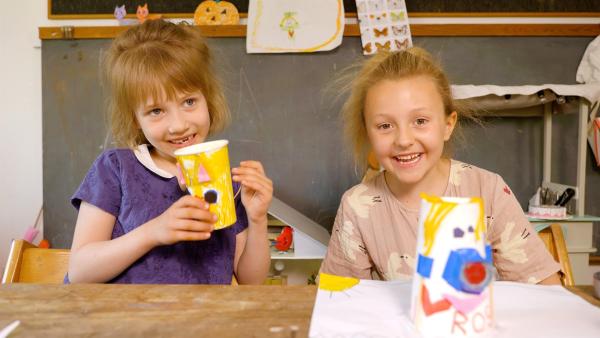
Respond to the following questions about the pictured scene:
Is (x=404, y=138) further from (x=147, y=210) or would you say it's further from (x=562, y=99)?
(x=562, y=99)

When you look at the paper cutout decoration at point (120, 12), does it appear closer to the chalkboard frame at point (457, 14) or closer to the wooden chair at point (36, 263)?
the chalkboard frame at point (457, 14)

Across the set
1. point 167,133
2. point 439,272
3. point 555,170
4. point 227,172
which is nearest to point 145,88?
point 167,133

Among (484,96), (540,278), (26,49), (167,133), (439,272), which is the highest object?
(26,49)

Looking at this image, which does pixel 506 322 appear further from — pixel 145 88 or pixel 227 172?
pixel 145 88

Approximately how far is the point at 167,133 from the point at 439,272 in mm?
603

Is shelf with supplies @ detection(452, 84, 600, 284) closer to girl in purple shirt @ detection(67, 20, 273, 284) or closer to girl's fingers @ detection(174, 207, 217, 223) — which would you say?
girl in purple shirt @ detection(67, 20, 273, 284)

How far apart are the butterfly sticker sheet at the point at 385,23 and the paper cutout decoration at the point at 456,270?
6.27 ft

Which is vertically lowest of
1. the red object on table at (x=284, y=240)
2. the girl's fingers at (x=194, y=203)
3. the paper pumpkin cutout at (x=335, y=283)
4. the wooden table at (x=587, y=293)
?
the red object on table at (x=284, y=240)

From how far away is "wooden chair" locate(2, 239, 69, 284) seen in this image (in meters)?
0.92

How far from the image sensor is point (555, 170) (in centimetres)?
235

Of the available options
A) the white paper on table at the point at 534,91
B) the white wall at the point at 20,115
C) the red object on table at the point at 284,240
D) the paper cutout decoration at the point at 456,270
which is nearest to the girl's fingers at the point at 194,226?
the paper cutout decoration at the point at 456,270

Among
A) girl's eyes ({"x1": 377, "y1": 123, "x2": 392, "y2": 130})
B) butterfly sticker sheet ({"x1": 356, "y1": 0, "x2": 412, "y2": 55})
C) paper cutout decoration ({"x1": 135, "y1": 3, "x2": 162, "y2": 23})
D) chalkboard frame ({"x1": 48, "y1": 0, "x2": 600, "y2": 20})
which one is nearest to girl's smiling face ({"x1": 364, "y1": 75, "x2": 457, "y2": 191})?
girl's eyes ({"x1": 377, "y1": 123, "x2": 392, "y2": 130})

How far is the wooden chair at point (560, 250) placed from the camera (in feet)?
2.92

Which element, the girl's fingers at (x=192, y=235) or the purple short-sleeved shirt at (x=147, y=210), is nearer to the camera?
the girl's fingers at (x=192, y=235)
